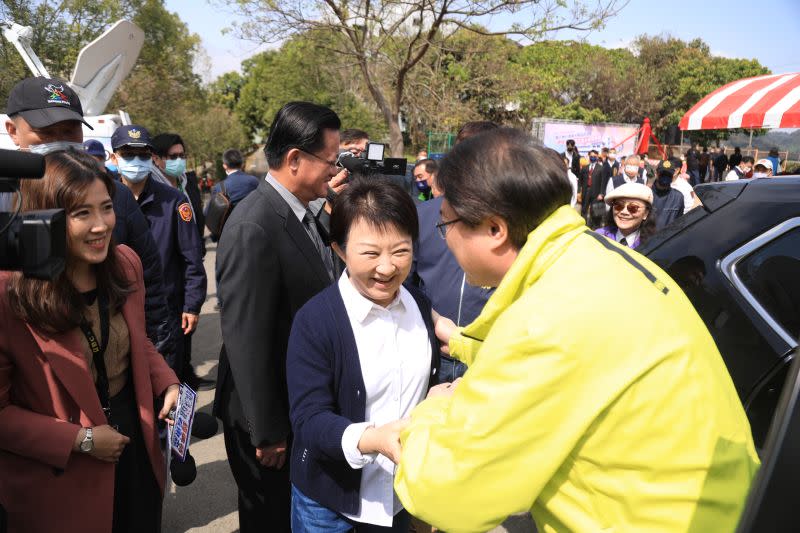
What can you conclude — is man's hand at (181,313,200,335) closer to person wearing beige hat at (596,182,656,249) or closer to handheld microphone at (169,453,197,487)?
handheld microphone at (169,453,197,487)

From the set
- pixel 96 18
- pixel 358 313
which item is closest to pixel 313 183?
pixel 358 313

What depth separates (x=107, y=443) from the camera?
1750 mm

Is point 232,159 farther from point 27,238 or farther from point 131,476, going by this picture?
point 27,238

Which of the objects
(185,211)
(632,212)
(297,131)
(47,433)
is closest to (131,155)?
(185,211)

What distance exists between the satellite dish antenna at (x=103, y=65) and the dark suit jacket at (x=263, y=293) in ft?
26.2

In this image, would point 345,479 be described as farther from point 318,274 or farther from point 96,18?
point 96,18

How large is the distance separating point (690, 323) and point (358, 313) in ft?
3.18

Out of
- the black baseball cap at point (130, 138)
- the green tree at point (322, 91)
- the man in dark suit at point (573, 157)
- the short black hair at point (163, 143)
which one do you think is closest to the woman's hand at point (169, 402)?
the black baseball cap at point (130, 138)

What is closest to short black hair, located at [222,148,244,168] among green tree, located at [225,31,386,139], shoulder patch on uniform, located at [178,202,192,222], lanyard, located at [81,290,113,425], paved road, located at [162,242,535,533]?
shoulder patch on uniform, located at [178,202,192,222]

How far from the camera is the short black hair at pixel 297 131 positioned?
2256 millimetres

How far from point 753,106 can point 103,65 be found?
9.58 m

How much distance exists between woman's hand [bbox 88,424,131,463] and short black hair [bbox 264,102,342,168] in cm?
114

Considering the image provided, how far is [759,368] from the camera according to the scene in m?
1.82

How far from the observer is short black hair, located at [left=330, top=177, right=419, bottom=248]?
1.83m
